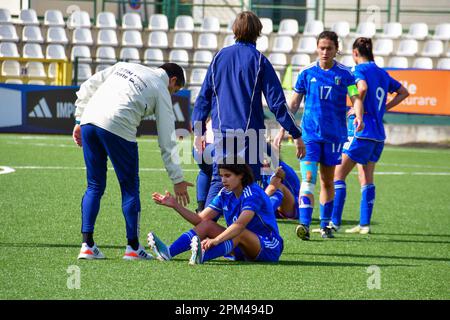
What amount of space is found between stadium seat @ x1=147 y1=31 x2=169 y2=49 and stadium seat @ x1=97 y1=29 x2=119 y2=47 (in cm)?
106

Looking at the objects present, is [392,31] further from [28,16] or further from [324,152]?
[324,152]

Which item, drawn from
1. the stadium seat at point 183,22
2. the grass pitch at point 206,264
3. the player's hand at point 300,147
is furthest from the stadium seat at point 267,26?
the player's hand at point 300,147

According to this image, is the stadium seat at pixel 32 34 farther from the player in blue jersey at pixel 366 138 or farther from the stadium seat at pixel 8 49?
the player in blue jersey at pixel 366 138

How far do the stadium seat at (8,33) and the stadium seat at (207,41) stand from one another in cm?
564

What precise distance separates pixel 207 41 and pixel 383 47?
543 cm

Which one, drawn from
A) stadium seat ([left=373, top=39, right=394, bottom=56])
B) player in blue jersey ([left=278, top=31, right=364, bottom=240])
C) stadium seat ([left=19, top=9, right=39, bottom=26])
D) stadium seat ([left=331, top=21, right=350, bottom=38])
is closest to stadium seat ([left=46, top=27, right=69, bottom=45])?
stadium seat ([left=19, top=9, right=39, bottom=26])

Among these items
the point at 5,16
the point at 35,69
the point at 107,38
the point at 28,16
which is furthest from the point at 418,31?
the point at 5,16

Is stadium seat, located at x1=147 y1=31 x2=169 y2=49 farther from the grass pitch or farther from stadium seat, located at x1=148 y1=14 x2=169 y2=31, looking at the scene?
the grass pitch

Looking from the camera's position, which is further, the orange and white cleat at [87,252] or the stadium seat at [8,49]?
the stadium seat at [8,49]

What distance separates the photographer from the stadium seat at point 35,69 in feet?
92.8

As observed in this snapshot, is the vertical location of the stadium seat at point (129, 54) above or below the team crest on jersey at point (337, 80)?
above
